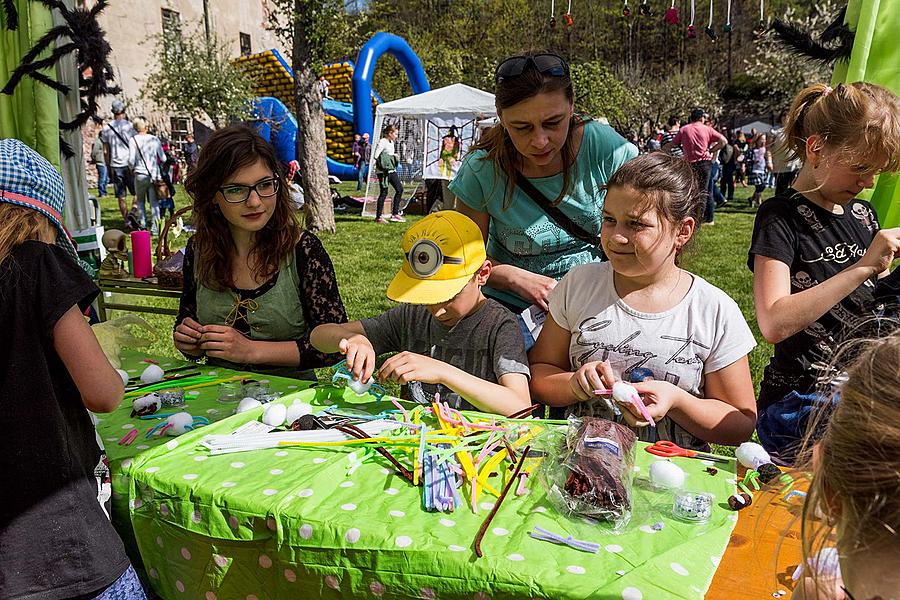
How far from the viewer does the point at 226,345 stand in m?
2.32

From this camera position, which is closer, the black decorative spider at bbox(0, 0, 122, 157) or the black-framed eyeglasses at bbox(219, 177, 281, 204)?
the black-framed eyeglasses at bbox(219, 177, 281, 204)

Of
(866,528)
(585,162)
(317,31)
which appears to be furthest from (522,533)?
(317,31)

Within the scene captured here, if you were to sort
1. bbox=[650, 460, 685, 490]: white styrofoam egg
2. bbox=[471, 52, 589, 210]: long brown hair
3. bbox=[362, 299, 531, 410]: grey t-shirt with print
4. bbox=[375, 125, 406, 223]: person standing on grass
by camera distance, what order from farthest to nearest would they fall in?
bbox=[375, 125, 406, 223]: person standing on grass
bbox=[471, 52, 589, 210]: long brown hair
bbox=[362, 299, 531, 410]: grey t-shirt with print
bbox=[650, 460, 685, 490]: white styrofoam egg

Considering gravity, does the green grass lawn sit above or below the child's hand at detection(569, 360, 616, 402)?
below

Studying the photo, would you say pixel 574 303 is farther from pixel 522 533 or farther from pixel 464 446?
pixel 522 533

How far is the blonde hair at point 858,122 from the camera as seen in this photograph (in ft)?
5.74

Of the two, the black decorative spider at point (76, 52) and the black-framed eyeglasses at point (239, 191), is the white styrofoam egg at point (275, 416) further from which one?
the black decorative spider at point (76, 52)

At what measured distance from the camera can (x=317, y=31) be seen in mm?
8523

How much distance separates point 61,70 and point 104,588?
2517mm

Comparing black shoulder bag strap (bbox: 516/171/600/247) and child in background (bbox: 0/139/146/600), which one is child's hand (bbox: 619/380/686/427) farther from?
child in background (bbox: 0/139/146/600)

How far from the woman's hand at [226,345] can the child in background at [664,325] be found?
1.09 m

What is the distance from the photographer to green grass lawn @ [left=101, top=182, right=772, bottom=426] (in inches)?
208

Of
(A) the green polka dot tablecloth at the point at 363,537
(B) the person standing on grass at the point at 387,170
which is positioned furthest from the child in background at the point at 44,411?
(B) the person standing on grass at the point at 387,170

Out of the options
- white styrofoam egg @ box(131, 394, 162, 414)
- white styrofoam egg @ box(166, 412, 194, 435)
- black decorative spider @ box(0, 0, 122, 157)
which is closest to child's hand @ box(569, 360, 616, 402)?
white styrofoam egg @ box(166, 412, 194, 435)
